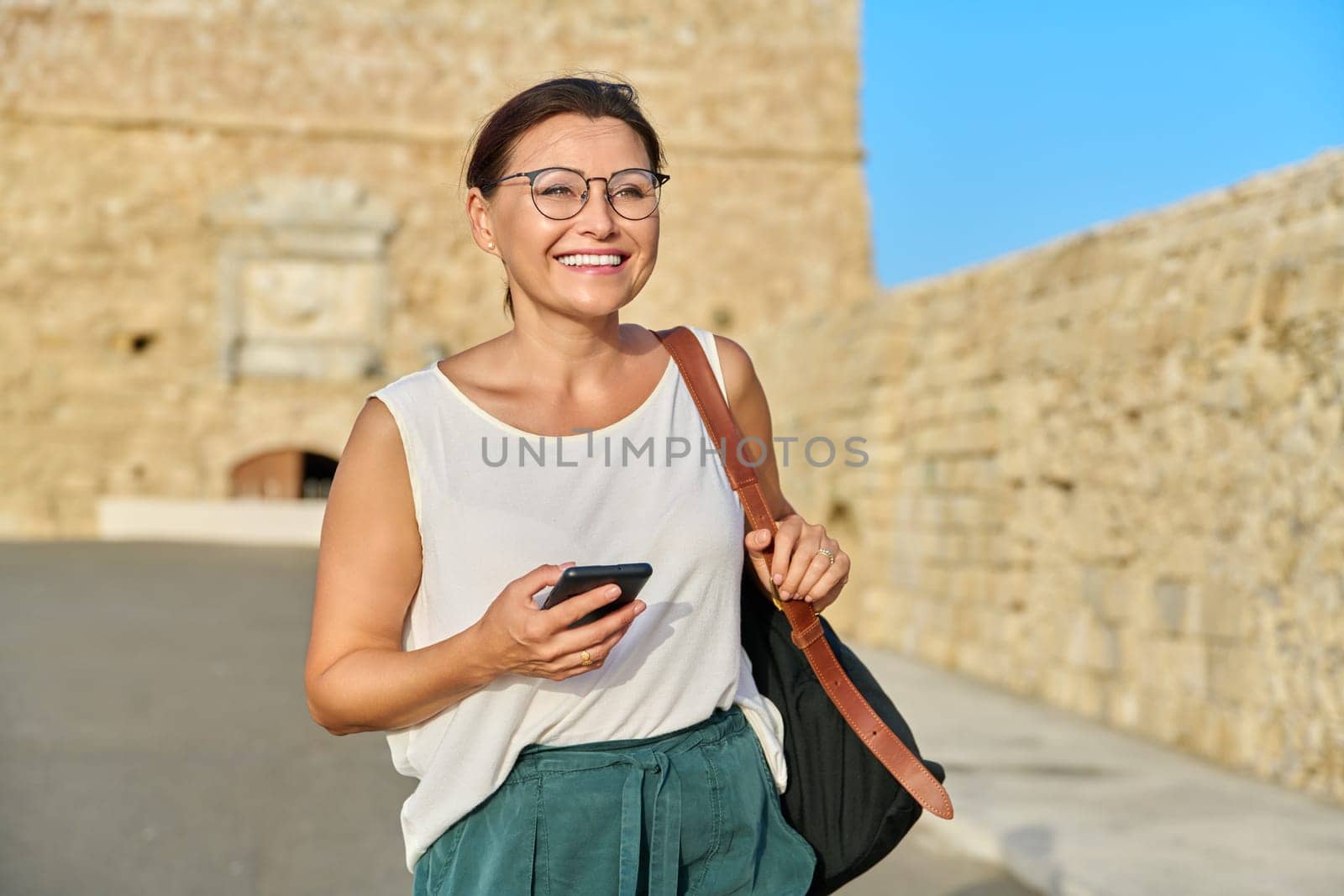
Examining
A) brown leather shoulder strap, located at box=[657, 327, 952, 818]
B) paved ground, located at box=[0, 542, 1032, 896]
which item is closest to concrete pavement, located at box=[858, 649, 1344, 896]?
paved ground, located at box=[0, 542, 1032, 896]

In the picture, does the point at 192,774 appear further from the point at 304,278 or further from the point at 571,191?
the point at 304,278

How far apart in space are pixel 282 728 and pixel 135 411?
44.0 ft

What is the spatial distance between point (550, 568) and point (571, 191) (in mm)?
524

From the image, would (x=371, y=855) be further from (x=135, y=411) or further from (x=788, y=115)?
(x=788, y=115)

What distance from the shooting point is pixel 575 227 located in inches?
74.2

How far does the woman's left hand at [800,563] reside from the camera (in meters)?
1.89

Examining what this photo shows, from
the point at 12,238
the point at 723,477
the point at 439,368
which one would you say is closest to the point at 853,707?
the point at 723,477

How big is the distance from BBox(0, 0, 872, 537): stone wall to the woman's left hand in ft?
56.3

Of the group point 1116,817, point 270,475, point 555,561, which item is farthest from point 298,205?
point 555,561

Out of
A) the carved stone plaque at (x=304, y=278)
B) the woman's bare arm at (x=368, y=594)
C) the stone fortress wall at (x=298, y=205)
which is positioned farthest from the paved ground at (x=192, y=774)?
the carved stone plaque at (x=304, y=278)

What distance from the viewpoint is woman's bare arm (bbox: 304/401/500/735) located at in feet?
5.65

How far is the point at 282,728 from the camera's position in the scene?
6934 millimetres

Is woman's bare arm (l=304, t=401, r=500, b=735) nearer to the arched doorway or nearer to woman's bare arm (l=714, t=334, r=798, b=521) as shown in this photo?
woman's bare arm (l=714, t=334, r=798, b=521)

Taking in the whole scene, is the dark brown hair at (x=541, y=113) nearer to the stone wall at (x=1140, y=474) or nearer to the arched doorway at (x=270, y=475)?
the stone wall at (x=1140, y=474)
